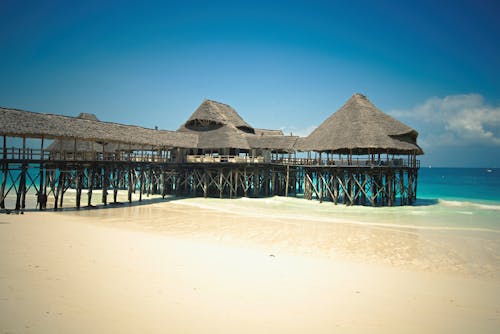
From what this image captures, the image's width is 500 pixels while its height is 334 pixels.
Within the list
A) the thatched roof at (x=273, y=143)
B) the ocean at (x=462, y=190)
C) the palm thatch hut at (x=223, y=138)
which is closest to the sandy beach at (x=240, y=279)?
the palm thatch hut at (x=223, y=138)

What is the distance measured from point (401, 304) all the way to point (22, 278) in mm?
7732

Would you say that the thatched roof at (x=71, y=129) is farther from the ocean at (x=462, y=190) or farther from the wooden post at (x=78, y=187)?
the ocean at (x=462, y=190)

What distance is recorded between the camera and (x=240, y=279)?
797cm

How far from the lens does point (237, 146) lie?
94.1 ft

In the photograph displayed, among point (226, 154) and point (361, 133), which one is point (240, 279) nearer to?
point (361, 133)

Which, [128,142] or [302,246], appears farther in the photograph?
[128,142]

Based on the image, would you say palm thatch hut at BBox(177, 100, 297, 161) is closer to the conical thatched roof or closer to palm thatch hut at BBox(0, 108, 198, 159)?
palm thatch hut at BBox(0, 108, 198, 159)

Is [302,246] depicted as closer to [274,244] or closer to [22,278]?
[274,244]

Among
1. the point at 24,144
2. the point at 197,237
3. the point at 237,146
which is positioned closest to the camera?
the point at 197,237

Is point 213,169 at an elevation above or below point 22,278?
above

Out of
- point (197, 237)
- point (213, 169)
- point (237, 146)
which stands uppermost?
point (237, 146)

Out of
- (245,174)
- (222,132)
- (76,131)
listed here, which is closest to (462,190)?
(245,174)

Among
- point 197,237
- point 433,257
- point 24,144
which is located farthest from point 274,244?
point 24,144

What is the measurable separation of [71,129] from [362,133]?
1879cm
